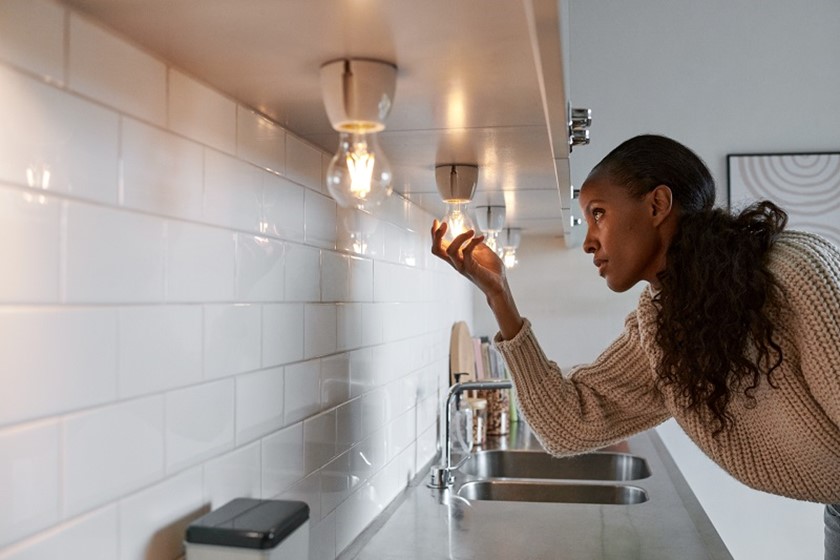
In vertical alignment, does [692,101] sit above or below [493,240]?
above

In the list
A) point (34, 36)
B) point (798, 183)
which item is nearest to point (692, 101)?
point (798, 183)

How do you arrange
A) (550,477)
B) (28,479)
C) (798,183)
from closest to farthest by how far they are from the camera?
(28,479) → (550,477) → (798,183)

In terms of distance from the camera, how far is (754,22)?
3055 millimetres

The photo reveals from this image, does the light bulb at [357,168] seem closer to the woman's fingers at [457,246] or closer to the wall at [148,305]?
the wall at [148,305]

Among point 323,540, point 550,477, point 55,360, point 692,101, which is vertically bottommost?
point 550,477

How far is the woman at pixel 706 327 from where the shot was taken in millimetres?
1131

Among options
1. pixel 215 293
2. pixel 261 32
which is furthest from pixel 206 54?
pixel 215 293

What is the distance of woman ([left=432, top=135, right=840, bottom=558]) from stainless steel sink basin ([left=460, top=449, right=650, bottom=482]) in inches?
35.3

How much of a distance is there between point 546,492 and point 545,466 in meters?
0.32

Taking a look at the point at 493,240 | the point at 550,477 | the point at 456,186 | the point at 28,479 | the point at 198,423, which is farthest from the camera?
the point at 550,477

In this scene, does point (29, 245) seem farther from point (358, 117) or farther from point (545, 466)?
point (545, 466)

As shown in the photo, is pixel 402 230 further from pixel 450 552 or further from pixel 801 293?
pixel 801 293

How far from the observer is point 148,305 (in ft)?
2.59

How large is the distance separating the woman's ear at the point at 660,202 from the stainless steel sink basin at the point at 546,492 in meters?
0.95
